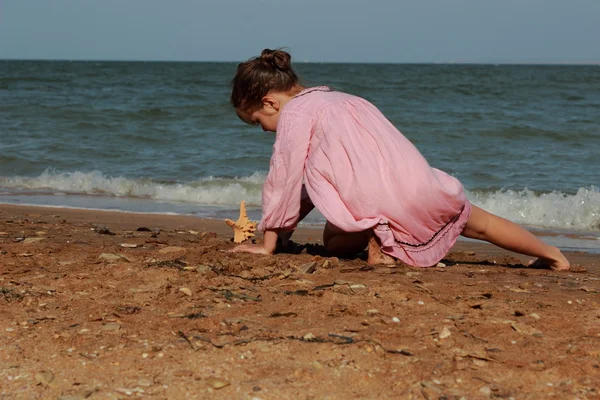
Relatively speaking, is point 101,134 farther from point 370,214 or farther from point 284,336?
point 284,336

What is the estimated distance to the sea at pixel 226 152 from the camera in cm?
812

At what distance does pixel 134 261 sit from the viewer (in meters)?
3.85

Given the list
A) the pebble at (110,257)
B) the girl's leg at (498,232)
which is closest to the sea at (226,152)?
the girl's leg at (498,232)

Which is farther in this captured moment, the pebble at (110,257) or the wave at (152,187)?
the wave at (152,187)

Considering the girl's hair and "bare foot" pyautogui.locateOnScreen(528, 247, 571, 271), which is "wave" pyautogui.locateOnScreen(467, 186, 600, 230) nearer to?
"bare foot" pyautogui.locateOnScreen(528, 247, 571, 271)

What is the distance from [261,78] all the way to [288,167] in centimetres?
48

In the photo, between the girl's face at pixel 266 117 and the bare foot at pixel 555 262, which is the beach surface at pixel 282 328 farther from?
the girl's face at pixel 266 117

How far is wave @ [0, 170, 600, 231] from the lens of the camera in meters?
7.57

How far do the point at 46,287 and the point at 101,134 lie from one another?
10811mm

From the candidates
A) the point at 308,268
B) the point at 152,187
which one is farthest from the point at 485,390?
the point at 152,187

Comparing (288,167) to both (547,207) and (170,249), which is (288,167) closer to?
(170,249)

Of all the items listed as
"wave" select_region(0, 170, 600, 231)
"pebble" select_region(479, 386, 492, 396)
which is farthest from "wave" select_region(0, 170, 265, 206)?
"pebble" select_region(479, 386, 492, 396)

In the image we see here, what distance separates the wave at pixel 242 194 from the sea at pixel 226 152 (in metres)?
0.01

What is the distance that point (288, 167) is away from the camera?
3.84m
